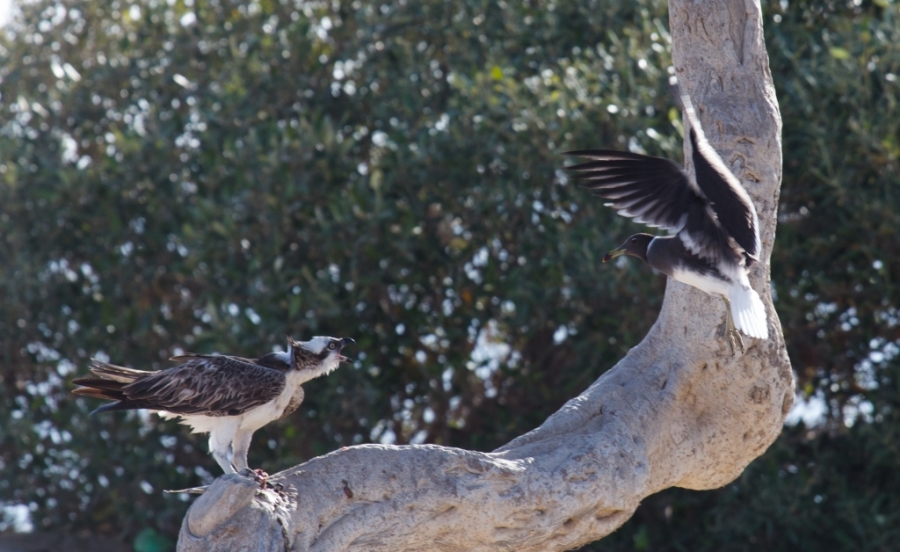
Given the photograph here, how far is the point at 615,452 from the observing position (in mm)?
4441

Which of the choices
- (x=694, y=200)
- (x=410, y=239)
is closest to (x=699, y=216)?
(x=694, y=200)

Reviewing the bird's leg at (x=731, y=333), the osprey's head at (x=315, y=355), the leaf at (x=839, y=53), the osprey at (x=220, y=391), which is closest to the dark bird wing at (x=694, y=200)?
the bird's leg at (x=731, y=333)

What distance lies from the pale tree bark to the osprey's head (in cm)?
70

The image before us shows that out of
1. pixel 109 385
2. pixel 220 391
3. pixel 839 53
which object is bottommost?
→ pixel 220 391

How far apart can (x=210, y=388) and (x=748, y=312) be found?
2067 mm

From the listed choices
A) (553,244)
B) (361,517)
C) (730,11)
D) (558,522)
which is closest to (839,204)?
(553,244)

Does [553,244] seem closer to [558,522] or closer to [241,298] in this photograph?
[241,298]

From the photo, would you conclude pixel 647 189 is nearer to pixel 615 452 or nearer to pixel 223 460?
pixel 615 452

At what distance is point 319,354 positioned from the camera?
189 inches

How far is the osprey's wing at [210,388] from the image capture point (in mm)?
4504

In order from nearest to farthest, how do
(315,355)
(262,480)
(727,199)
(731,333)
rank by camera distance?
(262,480) → (727,199) → (731,333) → (315,355)

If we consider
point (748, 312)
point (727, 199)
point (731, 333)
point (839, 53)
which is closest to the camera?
point (748, 312)

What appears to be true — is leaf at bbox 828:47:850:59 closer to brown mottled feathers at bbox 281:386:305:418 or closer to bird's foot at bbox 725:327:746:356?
bird's foot at bbox 725:327:746:356

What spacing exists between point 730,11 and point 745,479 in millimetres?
3215
